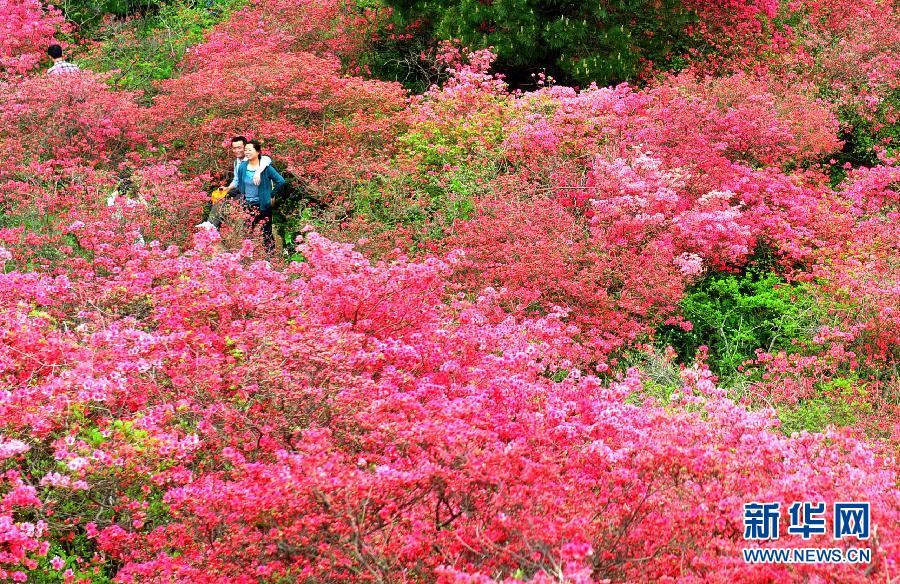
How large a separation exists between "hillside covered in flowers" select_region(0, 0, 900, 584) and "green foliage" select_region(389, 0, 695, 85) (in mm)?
85

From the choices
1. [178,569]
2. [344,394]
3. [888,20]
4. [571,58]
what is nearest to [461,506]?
[344,394]

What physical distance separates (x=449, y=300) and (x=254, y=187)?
3004 mm

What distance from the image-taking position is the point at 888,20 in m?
16.2

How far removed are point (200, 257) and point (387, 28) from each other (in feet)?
31.8

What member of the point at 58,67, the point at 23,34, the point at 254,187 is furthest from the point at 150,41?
the point at 254,187

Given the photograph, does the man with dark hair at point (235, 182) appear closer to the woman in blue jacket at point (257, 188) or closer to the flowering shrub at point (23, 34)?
the woman in blue jacket at point (257, 188)

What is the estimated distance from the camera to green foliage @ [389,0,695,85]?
13.7m

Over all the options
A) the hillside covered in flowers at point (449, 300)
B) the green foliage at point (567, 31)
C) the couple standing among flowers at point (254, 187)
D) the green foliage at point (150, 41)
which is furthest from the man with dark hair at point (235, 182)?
the green foliage at point (150, 41)

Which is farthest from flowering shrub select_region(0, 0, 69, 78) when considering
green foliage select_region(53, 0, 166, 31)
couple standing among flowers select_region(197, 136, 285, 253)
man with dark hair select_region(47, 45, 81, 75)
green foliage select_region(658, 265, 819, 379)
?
green foliage select_region(658, 265, 819, 379)

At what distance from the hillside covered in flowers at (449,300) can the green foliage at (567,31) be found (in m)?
0.08

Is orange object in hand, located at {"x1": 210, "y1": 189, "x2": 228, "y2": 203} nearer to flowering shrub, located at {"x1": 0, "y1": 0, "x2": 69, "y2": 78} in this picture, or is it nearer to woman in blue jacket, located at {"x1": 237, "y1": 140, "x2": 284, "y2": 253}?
woman in blue jacket, located at {"x1": 237, "y1": 140, "x2": 284, "y2": 253}

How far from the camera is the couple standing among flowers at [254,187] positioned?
32.0 feet

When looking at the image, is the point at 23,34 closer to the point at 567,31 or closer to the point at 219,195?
the point at 219,195

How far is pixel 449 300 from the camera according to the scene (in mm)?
8438
